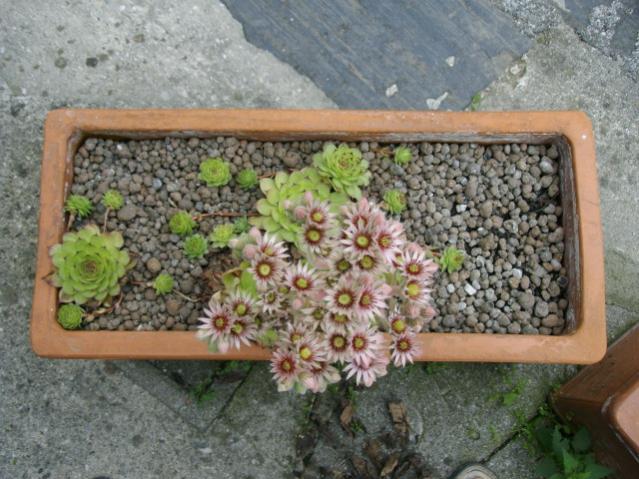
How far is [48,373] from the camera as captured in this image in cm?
225

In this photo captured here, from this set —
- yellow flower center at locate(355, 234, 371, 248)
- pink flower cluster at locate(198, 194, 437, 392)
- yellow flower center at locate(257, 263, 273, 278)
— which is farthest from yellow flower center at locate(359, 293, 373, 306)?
yellow flower center at locate(257, 263, 273, 278)

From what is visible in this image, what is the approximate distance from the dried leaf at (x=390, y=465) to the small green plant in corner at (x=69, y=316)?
114 centimetres

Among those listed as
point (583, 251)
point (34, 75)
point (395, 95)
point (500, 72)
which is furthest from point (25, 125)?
point (583, 251)

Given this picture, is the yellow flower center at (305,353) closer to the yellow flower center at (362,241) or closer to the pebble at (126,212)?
the yellow flower center at (362,241)

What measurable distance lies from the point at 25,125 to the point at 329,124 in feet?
3.85

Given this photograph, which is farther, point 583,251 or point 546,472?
point 546,472

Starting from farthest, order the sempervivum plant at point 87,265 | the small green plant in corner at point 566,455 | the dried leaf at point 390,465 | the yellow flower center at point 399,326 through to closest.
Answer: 1. the dried leaf at point 390,465
2. the small green plant in corner at point 566,455
3. the sempervivum plant at point 87,265
4. the yellow flower center at point 399,326

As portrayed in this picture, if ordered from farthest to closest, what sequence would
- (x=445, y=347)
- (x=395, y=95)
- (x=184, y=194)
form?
1. (x=395, y=95)
2. (x=184, y=194)
3. (x=445, y=347)

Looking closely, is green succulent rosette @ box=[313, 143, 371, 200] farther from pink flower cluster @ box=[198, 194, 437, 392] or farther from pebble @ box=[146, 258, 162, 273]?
pebble @ box=[146, 258, 162, 273]

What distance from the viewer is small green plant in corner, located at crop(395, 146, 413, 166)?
1.86m

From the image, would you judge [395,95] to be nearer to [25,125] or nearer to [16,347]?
[25,125]

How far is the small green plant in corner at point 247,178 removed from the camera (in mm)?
1835

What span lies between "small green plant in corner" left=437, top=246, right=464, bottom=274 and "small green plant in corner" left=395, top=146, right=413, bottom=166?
28 cm

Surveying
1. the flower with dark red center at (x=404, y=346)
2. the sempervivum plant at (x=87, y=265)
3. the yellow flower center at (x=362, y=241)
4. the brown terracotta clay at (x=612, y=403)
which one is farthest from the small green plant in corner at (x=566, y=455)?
the sempervivum plant at (x=87, y=265)
